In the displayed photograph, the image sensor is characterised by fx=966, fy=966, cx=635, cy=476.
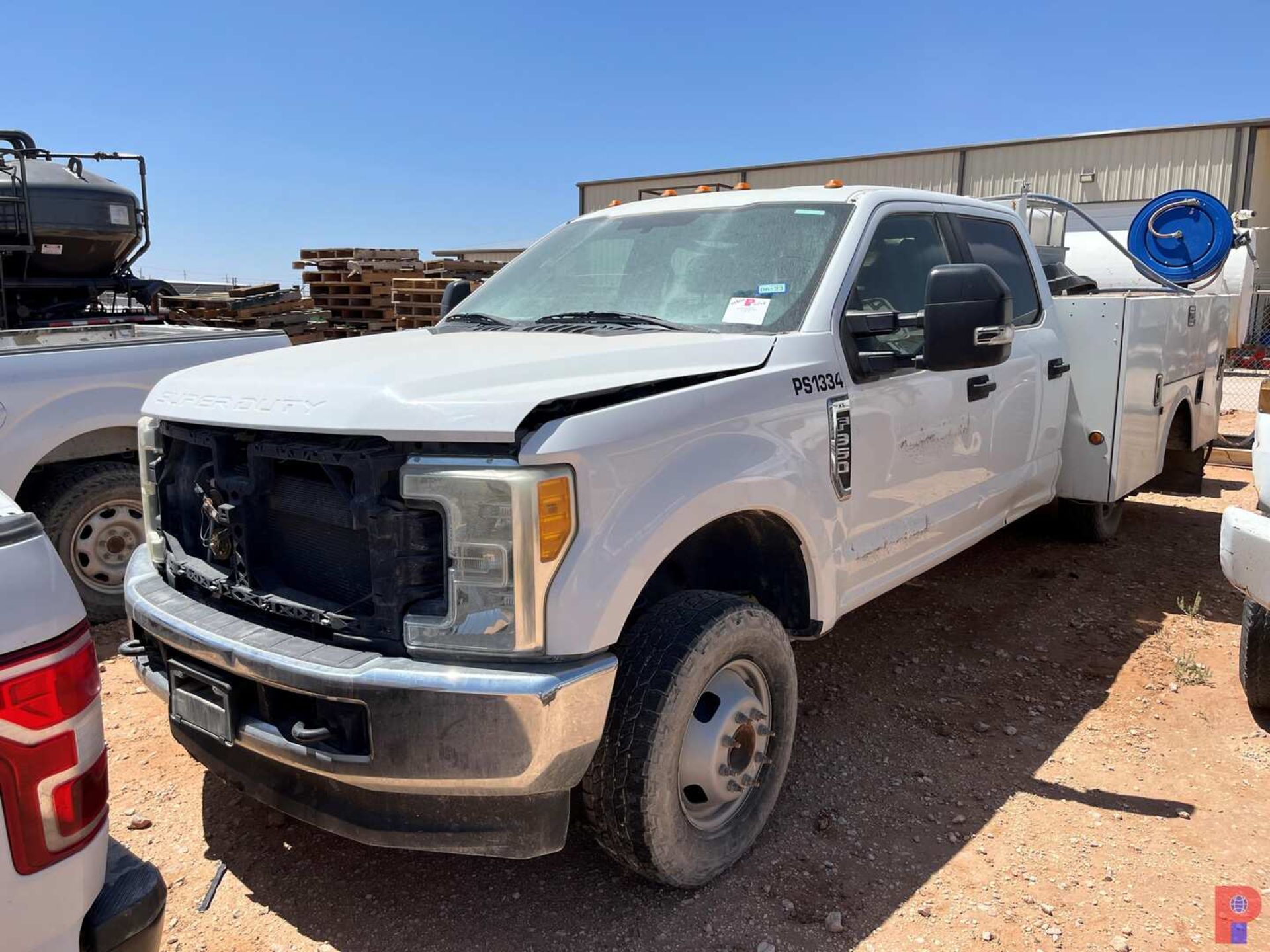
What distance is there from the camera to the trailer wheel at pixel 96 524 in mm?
4562

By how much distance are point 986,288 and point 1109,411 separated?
2.50m

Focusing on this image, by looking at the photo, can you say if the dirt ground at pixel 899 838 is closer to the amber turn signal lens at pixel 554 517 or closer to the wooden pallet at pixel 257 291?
the amber turn signal lens at pixel 554 517

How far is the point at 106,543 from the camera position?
4.79 metres

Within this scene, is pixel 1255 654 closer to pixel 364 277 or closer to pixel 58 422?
pixel 58 422

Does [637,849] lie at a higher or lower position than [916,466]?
lower

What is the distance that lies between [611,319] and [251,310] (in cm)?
935

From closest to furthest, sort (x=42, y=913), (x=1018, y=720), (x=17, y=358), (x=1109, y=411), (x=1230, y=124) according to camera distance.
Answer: (x=42, y=913) → (x=1018, y=720) → (x=17, y=358) → (x=1109, y=411) → (x=1230, y=124)

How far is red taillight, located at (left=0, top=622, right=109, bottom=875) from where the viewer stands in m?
1.41

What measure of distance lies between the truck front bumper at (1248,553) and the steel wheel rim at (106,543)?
4598 millimetres

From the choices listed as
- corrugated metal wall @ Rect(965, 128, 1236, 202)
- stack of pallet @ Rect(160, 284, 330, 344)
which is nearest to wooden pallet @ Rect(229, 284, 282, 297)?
stack of pallet @ Rect(160, 284, 330, 344)

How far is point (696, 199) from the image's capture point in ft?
13.0

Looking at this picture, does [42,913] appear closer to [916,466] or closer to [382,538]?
[382,538]

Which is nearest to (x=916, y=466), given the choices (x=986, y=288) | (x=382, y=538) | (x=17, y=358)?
(x=986, y=288)

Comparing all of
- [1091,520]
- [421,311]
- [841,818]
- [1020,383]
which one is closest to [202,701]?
[841,818]
